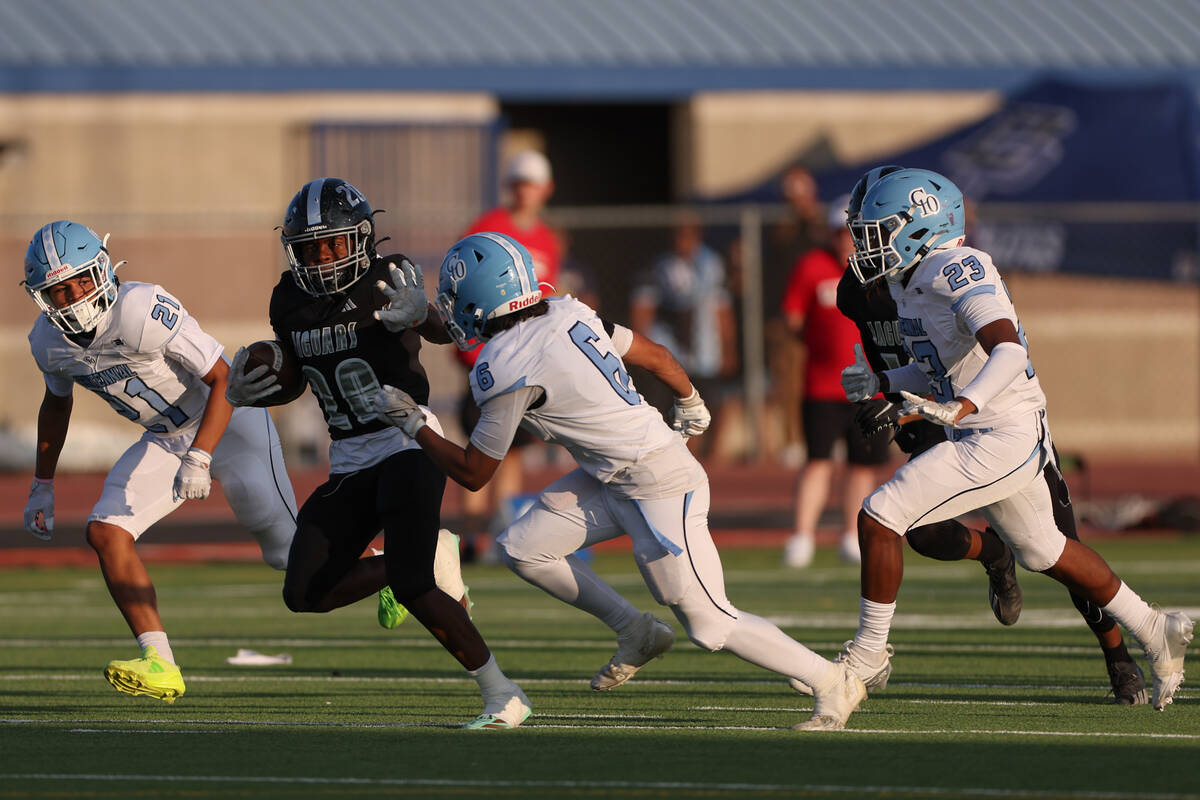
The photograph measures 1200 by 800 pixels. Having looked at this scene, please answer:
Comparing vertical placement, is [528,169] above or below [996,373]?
above

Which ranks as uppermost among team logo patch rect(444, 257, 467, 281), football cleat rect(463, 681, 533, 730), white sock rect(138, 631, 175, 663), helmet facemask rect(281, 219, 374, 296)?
helmet facemask rect(281, 219, 374, 296)

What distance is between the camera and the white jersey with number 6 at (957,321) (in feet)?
20.3

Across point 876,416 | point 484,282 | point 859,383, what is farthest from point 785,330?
point 484,282

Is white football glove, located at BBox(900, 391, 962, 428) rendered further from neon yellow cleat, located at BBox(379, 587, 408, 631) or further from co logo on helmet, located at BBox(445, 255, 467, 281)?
neon yellow cleat, located at BBox(379, 587, 408, 631)

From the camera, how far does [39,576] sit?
12609 millimetres

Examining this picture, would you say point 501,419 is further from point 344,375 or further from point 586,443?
point 344,375

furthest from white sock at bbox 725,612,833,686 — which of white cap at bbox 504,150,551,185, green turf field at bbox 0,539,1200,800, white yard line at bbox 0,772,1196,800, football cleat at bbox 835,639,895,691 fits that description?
white cap at bbox 504,150,551,185

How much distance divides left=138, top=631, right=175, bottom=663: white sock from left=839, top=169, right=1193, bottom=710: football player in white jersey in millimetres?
2340

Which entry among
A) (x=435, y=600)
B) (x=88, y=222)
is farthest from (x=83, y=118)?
(x=435, y=600)

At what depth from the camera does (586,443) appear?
19.8 ft

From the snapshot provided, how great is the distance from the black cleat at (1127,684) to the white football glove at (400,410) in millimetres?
2546

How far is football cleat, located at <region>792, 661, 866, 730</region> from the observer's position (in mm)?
5887

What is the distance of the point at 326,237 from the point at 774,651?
2.07m

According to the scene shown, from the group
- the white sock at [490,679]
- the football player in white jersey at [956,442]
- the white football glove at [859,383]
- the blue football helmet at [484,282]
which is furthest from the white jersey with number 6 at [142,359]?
the football player in white jersey at [956,442]
